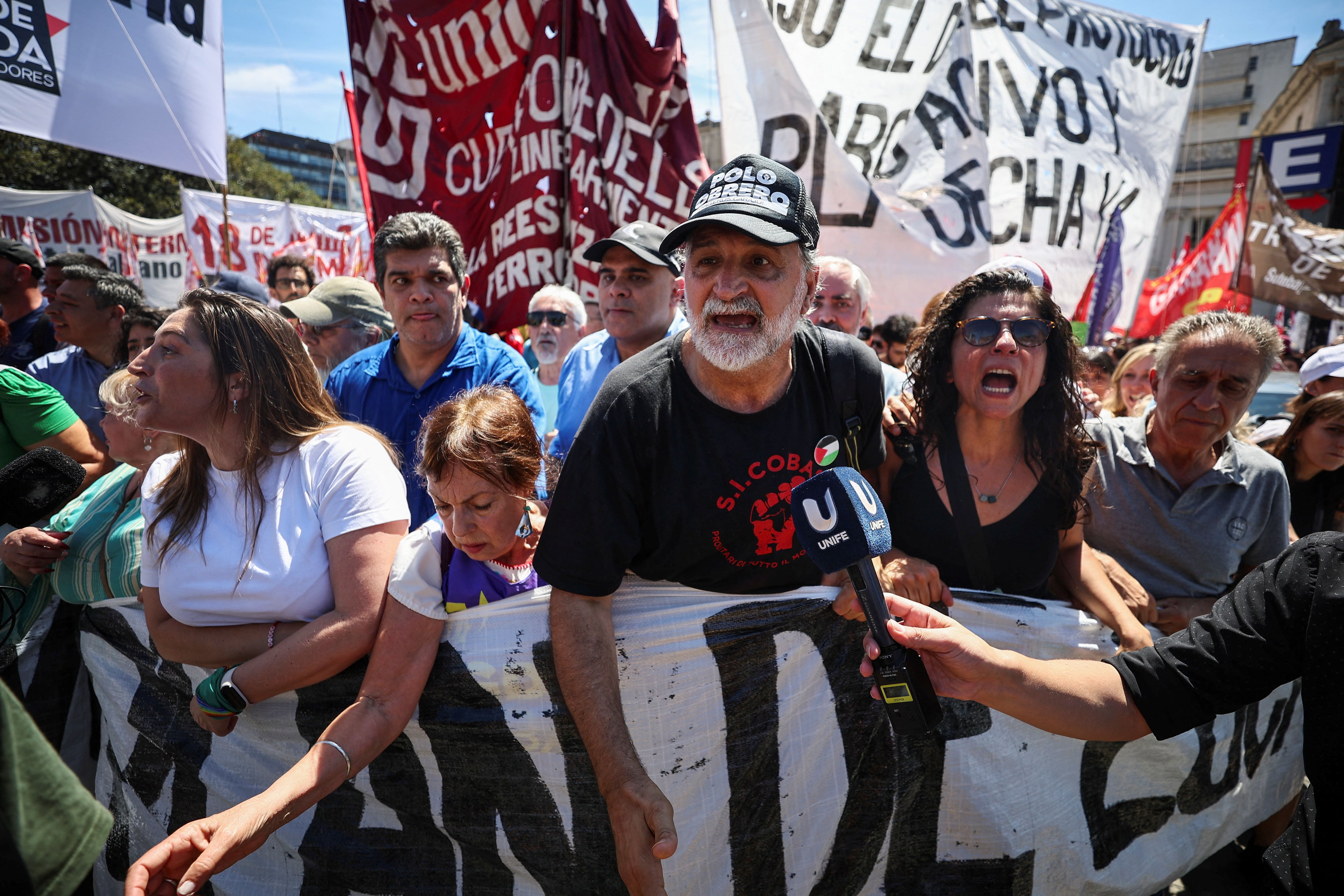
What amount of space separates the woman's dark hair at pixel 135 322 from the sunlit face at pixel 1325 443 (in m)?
5.54

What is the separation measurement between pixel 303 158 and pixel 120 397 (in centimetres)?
13317

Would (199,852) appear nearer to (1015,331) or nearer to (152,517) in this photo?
(152,517)

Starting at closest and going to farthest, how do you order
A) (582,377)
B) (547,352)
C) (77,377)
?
(582,377), (77,377), (547,352)

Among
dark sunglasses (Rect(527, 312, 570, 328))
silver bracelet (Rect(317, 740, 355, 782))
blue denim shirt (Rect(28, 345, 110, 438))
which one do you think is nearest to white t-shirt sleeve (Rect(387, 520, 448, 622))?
silver bracelet (Rect(317, 740, 355, 782))

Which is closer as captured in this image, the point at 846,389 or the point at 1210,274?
the point at 846,389

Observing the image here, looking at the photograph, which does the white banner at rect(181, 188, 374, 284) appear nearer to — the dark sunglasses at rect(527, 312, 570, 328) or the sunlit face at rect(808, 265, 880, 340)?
the dark sunglasses at rect(527, 312, 570, 328)

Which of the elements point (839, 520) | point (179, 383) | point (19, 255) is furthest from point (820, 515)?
point (19, 255)

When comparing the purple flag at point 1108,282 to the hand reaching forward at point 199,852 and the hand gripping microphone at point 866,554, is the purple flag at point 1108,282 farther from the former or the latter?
the hand reaching forward at point 199,852

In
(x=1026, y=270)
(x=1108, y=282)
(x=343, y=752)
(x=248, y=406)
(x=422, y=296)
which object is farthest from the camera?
(x=1108, y=282)

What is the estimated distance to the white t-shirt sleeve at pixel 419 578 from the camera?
73.9 inches

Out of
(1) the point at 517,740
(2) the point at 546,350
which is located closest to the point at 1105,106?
(2) the point at 546,350

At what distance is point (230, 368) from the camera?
2.06 metres

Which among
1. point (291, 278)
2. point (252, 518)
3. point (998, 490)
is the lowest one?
point (252, 518)

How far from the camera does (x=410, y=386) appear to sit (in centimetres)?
296
